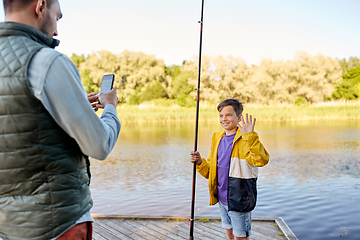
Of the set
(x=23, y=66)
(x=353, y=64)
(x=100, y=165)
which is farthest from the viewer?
(x=353, y=64)

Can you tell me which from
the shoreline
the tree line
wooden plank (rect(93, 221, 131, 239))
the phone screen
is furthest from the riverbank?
the phone screen

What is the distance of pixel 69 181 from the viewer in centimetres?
102

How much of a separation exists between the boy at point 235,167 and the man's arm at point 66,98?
1.65 m

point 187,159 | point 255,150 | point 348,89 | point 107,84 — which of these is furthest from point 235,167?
point 348,89

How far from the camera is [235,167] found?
8.35ft

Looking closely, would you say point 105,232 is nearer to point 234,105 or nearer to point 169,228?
point 169,228

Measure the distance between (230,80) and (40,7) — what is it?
34.3 m

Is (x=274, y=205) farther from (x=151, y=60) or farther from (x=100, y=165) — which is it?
(x=151, y=60)

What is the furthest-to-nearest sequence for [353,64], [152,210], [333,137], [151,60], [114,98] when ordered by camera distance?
[353,64]
[151,60]
[333,137]
[152,210]
[114,98]

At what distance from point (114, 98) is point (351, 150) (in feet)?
37.4

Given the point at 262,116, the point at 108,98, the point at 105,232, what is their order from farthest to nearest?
the point at 262,116 → the point at 105,232 → the point at 108,98

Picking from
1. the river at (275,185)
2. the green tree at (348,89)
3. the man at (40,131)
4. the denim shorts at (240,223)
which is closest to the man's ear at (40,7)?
the man at (40,131)

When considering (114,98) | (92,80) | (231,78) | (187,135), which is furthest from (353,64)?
(114,98)

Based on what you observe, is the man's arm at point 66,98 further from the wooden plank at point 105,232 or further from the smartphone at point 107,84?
the wooden plank at point 105,232
